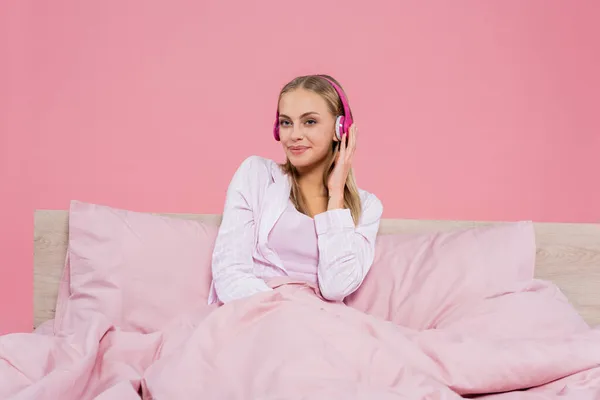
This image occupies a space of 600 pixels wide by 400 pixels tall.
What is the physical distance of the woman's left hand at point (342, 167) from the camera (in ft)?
5.76

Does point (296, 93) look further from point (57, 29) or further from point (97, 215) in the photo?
point (57, 29)

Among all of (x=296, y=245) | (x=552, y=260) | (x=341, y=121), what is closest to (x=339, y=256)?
(x=296, y=245)

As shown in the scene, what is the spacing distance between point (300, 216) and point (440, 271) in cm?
39

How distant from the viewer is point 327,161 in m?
1.83

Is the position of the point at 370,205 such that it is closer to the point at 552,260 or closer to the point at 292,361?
the point at 552,260

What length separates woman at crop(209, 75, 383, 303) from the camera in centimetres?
167

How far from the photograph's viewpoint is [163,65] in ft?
7.37

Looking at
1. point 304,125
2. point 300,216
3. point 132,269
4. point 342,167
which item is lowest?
point 132,269

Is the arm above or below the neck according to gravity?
below

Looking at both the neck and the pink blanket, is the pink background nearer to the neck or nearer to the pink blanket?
the neck

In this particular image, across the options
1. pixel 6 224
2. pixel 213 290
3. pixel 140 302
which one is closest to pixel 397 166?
pixel 213 290

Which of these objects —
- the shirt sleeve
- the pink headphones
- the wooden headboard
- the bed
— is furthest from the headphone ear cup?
the wooden headboard

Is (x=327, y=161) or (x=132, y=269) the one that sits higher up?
(x=327, y=161)

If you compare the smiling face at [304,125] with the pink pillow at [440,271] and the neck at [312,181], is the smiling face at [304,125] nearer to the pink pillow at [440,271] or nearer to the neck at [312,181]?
the neck at [312,181]
